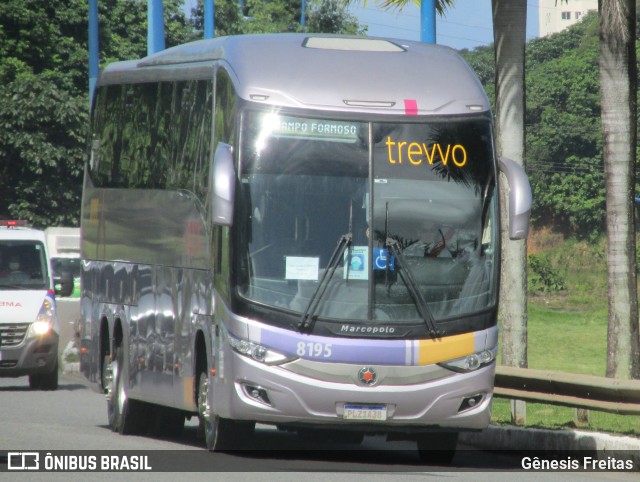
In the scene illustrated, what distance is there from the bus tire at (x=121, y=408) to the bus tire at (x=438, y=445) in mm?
3756

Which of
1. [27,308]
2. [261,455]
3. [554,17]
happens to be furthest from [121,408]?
[554,17]

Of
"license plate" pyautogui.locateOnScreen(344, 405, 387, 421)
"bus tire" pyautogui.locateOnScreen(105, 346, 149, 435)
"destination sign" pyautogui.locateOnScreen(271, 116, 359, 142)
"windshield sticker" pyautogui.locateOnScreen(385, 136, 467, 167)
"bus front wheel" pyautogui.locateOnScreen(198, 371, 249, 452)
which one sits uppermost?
"destination sign" pyautogui.locateOnScreen(271, 116, 359, 142)

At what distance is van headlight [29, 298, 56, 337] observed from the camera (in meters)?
22.7

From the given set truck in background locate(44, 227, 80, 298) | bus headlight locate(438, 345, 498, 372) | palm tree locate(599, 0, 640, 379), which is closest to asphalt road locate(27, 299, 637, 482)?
bus headlight locate(438, 345, 498, 372)

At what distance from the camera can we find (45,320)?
22781 mm

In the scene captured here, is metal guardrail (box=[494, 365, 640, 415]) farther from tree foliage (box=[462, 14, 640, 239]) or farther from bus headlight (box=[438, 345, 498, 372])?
tree foliage (box=[462, 14, 640, 239])

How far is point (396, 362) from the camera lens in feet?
41.0

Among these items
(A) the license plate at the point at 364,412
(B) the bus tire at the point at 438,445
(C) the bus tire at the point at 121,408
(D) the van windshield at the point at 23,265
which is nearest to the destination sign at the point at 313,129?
(A) the license plate at the point at 364,412

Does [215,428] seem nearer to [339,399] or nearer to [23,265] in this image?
[339,399]

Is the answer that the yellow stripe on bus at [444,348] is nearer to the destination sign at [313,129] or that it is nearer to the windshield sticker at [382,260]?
the windshield sticker at [382,260]

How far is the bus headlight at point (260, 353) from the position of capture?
40.7 ft

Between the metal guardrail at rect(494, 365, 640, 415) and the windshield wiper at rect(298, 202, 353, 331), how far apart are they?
9.33 feet

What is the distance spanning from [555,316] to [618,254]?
4008cm

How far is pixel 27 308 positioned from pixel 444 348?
11284 millimetres
